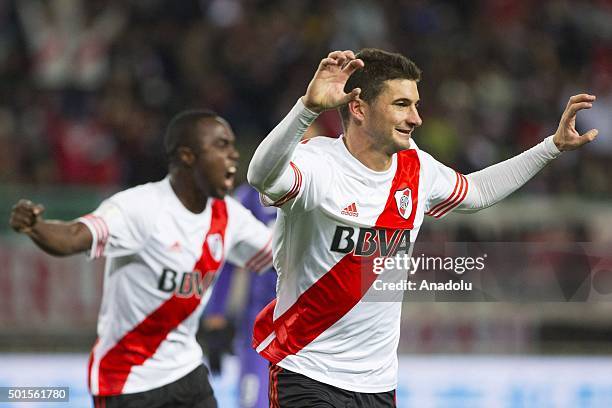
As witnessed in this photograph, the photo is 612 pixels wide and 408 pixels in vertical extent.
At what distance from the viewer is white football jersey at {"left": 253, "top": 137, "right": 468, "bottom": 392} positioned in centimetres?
500

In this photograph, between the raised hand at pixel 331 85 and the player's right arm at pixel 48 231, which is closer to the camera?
the raised hand at pixel 331 85

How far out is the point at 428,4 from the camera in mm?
15484

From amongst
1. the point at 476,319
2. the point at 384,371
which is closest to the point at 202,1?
the point at 476,319

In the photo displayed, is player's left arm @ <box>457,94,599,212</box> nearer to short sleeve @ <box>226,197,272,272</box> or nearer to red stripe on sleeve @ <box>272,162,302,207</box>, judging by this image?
red stripe on sleeve @ <box>272,162,302,207</box>

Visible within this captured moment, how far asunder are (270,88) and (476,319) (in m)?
4.06

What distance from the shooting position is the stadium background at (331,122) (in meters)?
10.6

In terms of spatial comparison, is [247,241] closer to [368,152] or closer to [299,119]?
[368,152]

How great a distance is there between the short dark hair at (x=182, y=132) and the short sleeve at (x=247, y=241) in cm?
41

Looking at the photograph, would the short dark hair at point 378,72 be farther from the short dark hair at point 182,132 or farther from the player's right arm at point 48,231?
the short dark hair at point 182,132

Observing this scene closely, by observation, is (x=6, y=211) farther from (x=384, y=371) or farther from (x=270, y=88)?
(x=384, y=371)

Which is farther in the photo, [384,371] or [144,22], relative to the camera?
[144,22]

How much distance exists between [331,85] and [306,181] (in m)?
0.50

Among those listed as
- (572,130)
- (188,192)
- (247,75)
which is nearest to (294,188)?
(572,130)

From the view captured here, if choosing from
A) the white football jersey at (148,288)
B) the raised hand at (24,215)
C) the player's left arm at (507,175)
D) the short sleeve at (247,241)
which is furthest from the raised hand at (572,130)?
the raised hand at (24,215)
